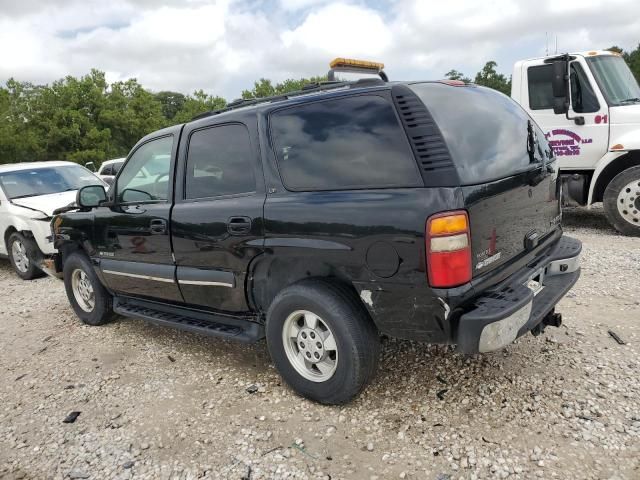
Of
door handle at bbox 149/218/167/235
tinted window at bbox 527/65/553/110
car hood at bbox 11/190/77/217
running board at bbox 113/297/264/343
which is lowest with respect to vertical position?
running board at bbox 113/297/264/343

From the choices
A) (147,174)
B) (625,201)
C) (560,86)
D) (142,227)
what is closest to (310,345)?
(142,227)

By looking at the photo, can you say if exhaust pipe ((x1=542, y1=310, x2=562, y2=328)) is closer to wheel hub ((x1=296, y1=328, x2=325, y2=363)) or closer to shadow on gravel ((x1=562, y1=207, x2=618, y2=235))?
wheel hub ((x1=296, y1=328, x2=325, y2=363))

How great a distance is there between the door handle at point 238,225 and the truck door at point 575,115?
557 cm

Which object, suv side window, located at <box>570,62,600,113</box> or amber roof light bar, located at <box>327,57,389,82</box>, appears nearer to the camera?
amber roof light bar, located at <box>327,57,389,82</box>

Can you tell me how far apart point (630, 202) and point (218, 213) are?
5847mm

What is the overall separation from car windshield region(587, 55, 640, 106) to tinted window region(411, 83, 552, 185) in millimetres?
4242

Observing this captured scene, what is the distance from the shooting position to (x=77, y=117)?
30609 millimetres

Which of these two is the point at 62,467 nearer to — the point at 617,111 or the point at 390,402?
the point at 390,402

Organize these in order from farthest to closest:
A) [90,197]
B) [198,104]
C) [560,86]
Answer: [198,104] → [560,86] → [90,197]

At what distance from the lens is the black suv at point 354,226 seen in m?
2.59

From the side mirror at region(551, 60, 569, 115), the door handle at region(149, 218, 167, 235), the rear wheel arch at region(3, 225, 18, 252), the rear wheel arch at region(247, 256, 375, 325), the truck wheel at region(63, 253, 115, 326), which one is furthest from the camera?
the rear wheel arch at region(3, 225, 18, 252)

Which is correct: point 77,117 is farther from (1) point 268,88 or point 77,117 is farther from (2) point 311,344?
(2) point 311,344

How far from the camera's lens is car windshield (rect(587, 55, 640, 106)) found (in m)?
6.80

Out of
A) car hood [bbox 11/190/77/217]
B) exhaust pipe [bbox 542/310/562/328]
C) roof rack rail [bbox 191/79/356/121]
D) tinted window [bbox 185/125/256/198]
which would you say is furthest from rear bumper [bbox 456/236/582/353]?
car hood [bbox 11/190/77/217]
